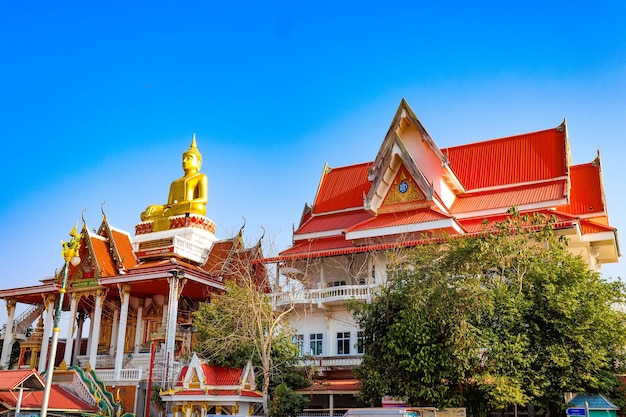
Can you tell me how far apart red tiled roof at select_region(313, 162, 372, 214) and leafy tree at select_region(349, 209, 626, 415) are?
12650 mm

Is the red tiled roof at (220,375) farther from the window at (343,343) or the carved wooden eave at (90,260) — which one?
the carved wooden eave at (90,260)

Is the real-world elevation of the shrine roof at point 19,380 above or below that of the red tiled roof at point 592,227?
below

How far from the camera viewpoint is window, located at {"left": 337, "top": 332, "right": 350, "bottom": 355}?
940 inches

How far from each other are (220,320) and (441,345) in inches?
312

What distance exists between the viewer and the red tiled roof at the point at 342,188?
30491 millimetres

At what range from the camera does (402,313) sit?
16641 millimetres

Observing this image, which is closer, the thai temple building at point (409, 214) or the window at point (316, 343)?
the thai temple building at point (409, 214)

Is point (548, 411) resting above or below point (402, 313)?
below

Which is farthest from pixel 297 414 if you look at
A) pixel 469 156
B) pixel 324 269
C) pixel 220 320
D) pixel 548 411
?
pixel 469 156

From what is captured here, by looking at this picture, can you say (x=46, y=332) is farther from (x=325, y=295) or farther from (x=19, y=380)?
(x=325, y=295)

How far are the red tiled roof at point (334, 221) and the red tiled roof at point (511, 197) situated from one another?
4.31 meters

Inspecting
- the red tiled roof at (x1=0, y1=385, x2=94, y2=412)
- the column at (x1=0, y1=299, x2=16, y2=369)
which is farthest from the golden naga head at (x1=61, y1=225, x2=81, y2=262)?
the column at (x1=0, y1=299, x2=16, y2=369)

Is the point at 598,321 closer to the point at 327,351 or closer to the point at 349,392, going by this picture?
the point at 349,392

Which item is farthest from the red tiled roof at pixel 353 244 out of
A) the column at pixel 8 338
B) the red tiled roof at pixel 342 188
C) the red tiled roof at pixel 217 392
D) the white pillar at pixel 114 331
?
the column at pixel 8 338
